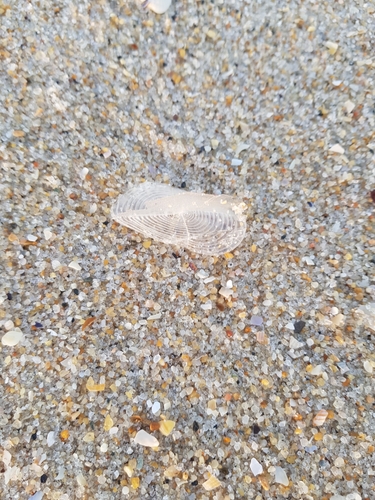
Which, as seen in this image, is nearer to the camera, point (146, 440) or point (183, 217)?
point (146, 440)

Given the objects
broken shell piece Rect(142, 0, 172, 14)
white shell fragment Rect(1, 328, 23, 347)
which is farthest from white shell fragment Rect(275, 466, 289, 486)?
broken shell piece Rect(142, 0, 172, 14)

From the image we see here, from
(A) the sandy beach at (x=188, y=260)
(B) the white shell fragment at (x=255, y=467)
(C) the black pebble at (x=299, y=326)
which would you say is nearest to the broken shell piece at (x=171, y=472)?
(A) the sandy beach at (x=188, y=260)

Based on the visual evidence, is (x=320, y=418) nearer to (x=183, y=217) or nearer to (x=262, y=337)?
(x=262, y=337)

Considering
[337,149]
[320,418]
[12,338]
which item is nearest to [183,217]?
[337,149]

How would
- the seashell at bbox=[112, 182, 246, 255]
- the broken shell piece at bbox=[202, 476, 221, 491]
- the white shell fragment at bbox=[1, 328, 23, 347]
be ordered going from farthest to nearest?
the seashell at bbox=[112, 182, 246, 255] → the white shell fragment at bbox=[1, 328, 23, 347] → the broken shell piece at bbox=[202, 476, 221, 491]

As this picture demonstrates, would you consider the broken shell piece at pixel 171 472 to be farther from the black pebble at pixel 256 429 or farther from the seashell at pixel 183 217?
the seashell at pixel 183 217

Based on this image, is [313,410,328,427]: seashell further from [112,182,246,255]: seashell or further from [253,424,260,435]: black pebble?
[112,182,246,255]: seashell
